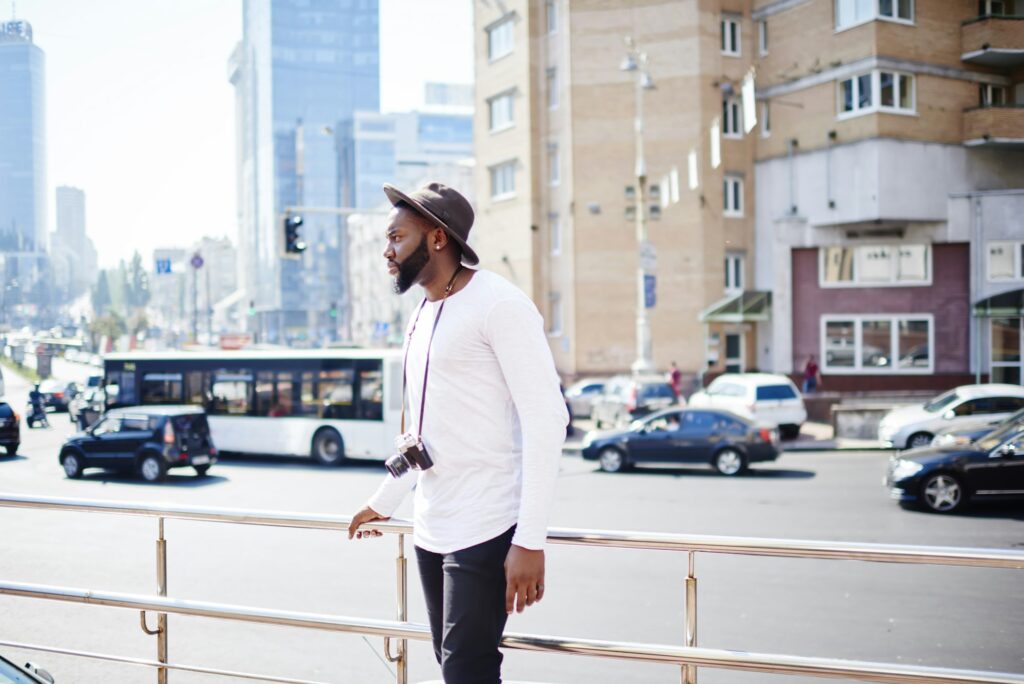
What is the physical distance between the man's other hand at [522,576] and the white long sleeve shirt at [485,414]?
0.16 metres

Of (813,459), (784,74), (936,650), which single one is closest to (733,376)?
(813,459)

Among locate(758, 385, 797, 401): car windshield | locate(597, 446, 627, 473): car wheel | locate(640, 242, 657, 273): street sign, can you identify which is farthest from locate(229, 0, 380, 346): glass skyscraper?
locate(597, 446, 627, 473): car wheel

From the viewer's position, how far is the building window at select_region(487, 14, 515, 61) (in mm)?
38594

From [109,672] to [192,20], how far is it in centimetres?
565

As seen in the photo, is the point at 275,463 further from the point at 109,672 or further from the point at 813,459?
the point at 109,672

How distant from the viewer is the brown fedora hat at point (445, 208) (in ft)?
8.86

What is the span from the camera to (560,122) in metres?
37.1

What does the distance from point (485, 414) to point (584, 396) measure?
28.2m

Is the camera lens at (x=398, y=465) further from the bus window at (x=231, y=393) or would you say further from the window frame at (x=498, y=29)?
the window frame at (x=498, y=29)

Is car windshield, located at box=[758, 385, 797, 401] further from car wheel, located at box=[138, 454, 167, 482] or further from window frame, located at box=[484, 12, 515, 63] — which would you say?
window frame, located at box=[484, 12, 515, 63]

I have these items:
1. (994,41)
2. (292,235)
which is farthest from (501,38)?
(994,41)

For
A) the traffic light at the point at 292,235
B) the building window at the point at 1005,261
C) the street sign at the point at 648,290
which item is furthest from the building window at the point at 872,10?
the traffic light at the point at 292,235

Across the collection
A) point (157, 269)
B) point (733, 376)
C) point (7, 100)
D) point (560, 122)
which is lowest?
point (733, 376)

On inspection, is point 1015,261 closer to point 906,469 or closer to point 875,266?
point 875,266
